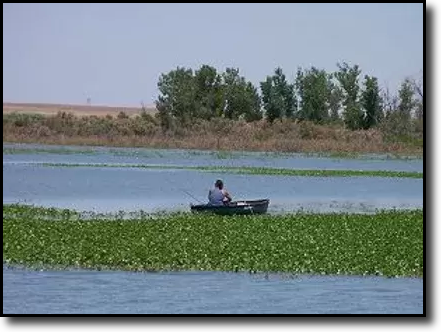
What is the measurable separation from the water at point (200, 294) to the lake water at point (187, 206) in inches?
0.7

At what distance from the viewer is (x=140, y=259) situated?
20.3 metres

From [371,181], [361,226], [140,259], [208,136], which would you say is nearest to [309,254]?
[140,259]

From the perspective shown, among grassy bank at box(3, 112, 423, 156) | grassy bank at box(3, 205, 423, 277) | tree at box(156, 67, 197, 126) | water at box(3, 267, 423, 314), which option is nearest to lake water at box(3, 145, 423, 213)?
grassy bank at box(3, 205, 423, 277)

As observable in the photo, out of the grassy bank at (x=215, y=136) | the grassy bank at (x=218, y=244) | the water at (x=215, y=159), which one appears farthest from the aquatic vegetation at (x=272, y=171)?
the grassy bank at (x=215, y=136)

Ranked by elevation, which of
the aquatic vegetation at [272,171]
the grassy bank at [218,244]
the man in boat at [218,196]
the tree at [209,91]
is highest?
the tree at [209,91]

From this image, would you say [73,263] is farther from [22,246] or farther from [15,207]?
[15,207]

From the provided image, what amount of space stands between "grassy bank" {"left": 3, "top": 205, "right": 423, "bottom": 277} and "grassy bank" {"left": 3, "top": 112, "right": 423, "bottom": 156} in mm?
58680

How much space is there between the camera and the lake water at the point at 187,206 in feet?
57.6

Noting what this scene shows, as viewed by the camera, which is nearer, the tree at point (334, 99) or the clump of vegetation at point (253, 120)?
the clump of vegetation at point (253, 120)

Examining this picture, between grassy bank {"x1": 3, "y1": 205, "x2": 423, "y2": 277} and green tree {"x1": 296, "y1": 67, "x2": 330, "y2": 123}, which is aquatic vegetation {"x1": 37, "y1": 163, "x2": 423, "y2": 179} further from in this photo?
green tree {"x1": 296, "y1": 67, "x2": 330, "y2": 123}

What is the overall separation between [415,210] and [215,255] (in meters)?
13.2

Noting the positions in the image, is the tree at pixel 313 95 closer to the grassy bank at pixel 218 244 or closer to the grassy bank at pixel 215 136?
the grassy bank at pixel 215 136

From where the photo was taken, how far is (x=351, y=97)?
4262 inches

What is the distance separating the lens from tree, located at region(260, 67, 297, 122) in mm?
103875
